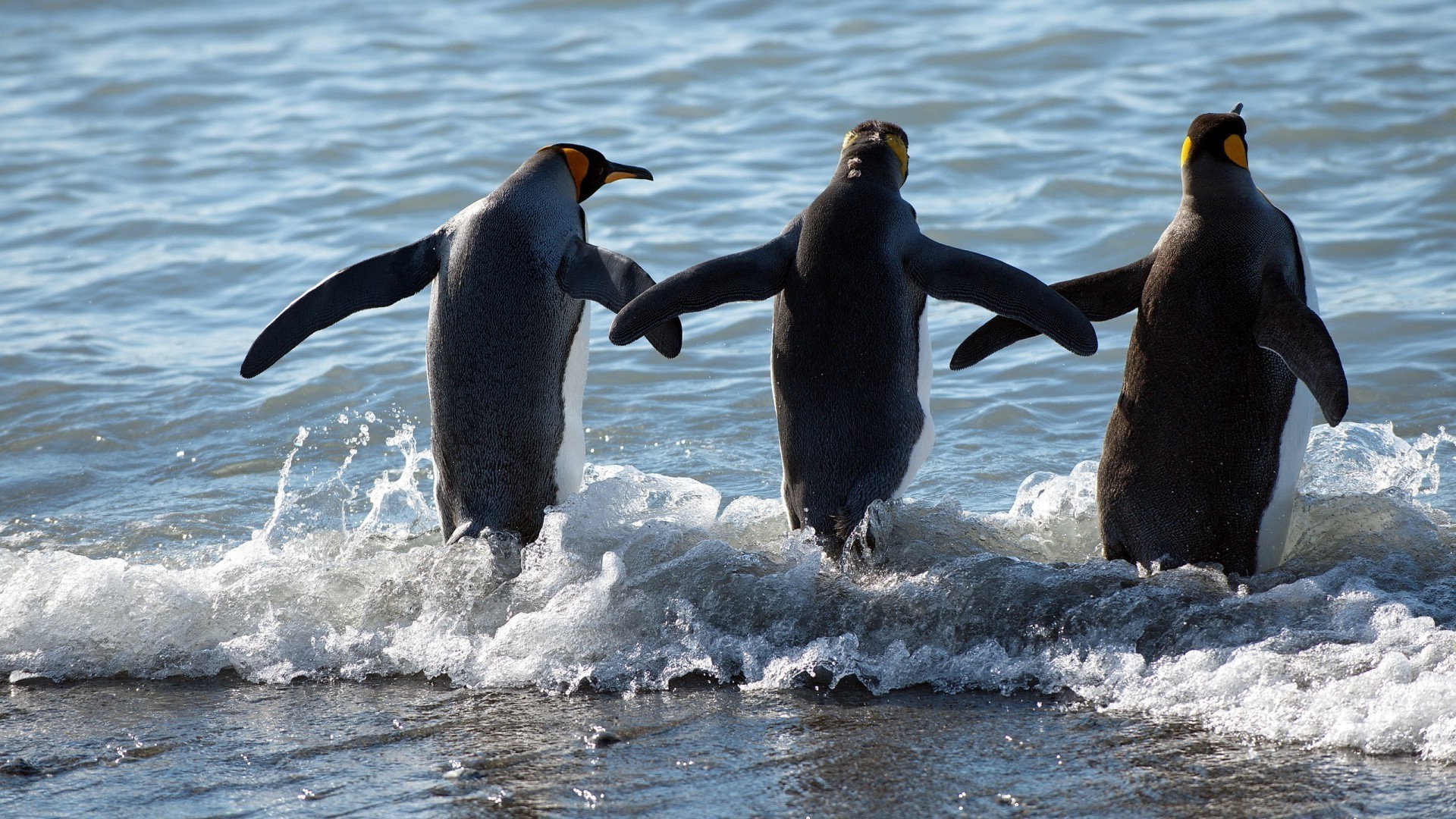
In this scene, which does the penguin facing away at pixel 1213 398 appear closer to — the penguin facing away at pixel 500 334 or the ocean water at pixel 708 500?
the ocean water at pixel 708 500

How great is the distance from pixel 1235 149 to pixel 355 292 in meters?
2.42

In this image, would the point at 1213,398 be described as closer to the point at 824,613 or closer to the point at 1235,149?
the point at 1235,149

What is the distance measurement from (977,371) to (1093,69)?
5912 millimetres

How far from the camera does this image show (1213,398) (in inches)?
155

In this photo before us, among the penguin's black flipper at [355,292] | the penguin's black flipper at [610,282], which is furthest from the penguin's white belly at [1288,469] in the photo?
the penguin's black flipper at [355,292]

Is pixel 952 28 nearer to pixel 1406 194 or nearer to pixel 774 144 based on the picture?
pixel 774 144

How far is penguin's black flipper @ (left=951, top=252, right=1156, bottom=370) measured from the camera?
13.7ft

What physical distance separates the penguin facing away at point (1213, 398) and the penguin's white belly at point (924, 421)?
47cm

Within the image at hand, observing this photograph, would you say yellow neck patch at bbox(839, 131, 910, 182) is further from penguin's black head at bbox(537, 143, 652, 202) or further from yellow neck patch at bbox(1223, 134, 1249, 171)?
yellow neck patch at bbox(1223, 134, 1249, 171)

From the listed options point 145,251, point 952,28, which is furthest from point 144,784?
point 952,28

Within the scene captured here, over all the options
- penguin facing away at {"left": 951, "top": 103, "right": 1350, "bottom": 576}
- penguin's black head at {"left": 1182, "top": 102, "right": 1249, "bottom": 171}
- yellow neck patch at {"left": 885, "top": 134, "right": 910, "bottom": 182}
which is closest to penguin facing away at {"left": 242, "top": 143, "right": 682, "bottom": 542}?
yellow neck patch at {"left": 885, "top": 134, "right": 910, "bottom": 182}

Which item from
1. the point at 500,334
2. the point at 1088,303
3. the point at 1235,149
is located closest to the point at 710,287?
the point at 500,334

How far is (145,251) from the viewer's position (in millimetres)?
9109

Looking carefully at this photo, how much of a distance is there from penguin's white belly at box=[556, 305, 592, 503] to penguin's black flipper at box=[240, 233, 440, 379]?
454mm
